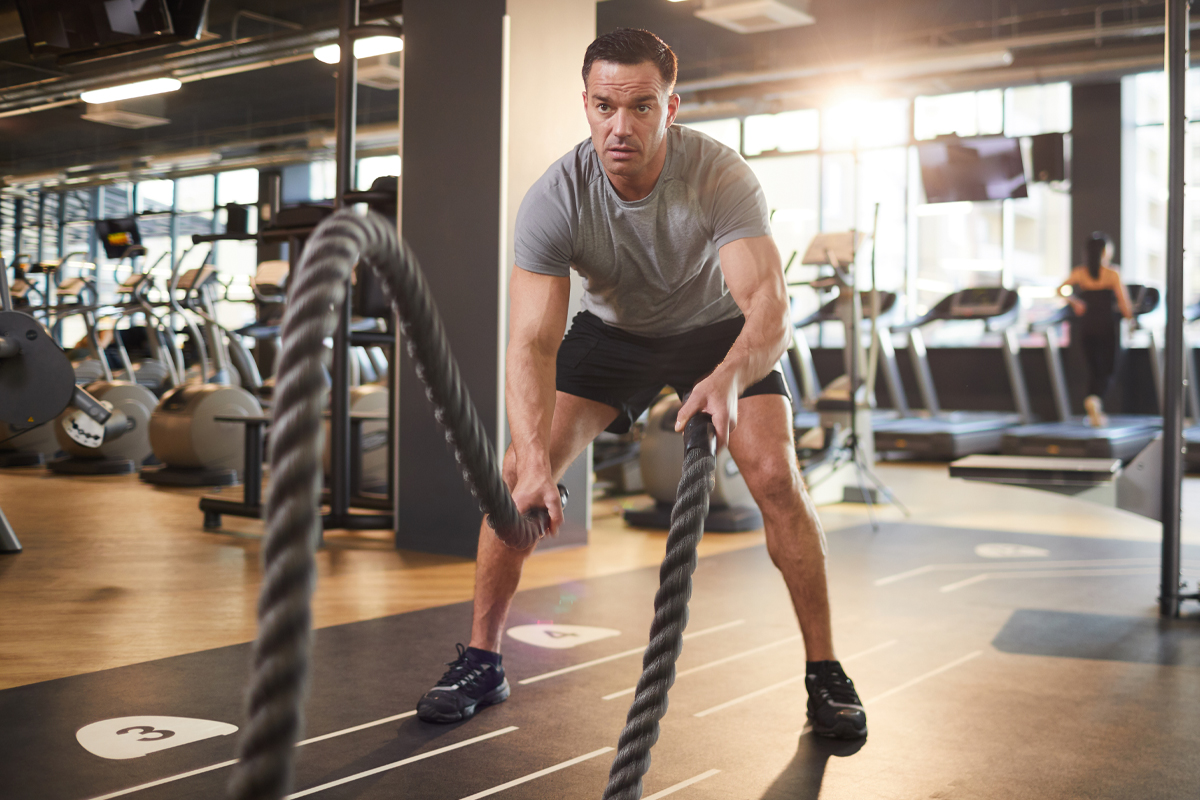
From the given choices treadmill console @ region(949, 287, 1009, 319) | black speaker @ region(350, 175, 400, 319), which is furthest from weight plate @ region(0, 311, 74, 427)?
treadmill console @ region(949, 287, 1009, 319)

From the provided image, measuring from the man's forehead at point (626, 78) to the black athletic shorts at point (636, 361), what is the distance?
63cm

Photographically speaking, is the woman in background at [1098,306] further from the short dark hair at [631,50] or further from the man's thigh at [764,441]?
the short dark hair at [631,50]

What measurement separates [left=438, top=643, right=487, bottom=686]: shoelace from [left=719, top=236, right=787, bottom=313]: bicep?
1.01 metres

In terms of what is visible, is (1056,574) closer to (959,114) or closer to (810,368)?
(810,368)

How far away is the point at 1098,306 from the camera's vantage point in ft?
27.0

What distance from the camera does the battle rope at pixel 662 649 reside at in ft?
3.91

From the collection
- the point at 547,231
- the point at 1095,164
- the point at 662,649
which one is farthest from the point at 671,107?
the point at 1095,164

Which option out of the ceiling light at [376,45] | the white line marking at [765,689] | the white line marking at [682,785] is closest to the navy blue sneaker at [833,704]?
the white line marking at [765,689]

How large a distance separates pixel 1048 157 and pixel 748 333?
27.3 ft

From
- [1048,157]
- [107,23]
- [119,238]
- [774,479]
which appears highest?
[1048,157]

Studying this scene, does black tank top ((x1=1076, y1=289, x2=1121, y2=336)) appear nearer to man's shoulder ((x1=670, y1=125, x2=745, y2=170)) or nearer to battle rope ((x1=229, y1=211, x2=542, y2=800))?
man's shoulder ((x1=670, y1=125, x2=745, y2=170))

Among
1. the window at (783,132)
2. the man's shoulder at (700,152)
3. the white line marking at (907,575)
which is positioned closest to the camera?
the man's shoulder at (700,152)

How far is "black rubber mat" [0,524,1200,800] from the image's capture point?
1888mm

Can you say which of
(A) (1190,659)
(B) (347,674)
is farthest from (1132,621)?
(B) (347,674)
